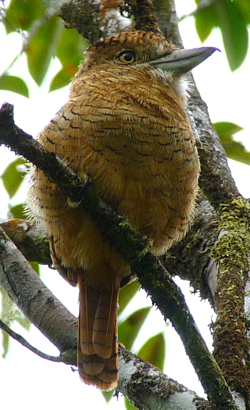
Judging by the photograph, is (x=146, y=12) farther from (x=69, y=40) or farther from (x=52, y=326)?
(x=52, y=326)

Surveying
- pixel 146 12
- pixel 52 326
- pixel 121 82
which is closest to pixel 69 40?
pixel 146 12

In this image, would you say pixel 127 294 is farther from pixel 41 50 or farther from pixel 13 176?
pixel 41 50

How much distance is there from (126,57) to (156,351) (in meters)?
1.70

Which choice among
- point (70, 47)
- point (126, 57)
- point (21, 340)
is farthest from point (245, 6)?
point (21, 340)

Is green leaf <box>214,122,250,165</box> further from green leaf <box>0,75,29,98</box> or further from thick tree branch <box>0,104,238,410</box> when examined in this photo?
thick tree branch <box>0,104,238,410</box>

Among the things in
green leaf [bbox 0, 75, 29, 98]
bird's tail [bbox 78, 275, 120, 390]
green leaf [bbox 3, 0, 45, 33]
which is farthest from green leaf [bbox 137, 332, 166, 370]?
green leaf [bbox 3, 0, 45, 33]

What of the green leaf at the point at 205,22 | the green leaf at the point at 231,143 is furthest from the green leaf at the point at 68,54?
the green leaf at the point at 231,143

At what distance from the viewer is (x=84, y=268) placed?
2.74m

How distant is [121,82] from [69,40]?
5.66ft

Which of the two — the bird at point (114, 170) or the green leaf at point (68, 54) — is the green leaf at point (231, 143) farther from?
the green leaf at point (68, 54)

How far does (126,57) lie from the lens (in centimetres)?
305

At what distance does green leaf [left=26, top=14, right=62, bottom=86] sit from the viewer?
3.80 metres

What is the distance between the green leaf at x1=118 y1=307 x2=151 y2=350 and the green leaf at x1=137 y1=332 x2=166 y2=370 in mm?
94

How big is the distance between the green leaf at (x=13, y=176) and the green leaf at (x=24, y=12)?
966 millimetres
